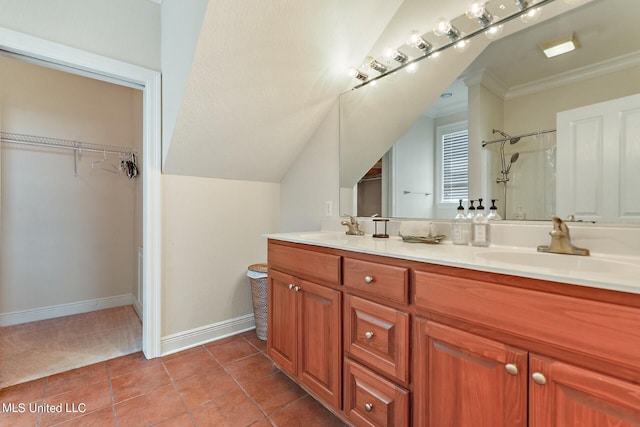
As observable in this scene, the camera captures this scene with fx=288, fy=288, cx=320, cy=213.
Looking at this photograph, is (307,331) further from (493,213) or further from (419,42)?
(419,42)

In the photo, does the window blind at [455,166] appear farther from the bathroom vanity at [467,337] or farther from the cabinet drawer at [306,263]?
the cabinet drawer at [306,263]

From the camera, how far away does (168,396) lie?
64.0 inches

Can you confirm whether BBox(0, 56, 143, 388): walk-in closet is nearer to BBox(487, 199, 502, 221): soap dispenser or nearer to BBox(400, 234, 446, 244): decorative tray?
BBox(400, 234, 446, 244): decorative tray

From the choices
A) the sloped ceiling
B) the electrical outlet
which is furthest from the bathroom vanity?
the sloped ceiling

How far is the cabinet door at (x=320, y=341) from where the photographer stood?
1321 mm

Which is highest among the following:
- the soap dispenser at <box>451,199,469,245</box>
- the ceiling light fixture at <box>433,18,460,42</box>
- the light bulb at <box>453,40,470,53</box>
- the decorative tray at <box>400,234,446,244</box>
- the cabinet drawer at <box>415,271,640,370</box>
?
the ceiling light fixture at <box>433,18,460,42</box>

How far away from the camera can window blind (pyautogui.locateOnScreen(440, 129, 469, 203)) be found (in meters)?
1.48

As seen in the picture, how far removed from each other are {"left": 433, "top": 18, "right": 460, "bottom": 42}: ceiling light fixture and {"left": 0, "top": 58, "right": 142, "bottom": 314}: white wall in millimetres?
2783

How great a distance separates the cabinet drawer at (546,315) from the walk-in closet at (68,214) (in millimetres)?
2346

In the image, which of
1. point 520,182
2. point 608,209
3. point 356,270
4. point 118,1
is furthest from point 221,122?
point 608,209

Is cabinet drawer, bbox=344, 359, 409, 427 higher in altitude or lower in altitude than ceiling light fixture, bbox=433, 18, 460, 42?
lower

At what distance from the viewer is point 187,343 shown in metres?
2.19

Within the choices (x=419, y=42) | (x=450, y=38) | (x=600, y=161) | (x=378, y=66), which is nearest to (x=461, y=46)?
(x=450, y=38)

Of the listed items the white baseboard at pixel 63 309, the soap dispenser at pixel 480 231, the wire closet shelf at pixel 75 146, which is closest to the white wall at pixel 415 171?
the soap dispenser at pixel 480 231
